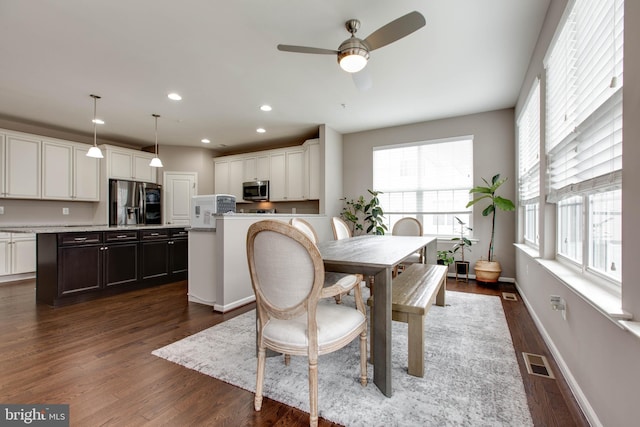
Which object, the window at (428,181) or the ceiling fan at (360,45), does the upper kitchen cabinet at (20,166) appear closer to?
the ceiling fan at (360,45)

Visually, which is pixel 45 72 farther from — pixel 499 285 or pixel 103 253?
pixel 499 285

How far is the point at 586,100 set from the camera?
69.6 inches

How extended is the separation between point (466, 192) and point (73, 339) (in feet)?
17.8

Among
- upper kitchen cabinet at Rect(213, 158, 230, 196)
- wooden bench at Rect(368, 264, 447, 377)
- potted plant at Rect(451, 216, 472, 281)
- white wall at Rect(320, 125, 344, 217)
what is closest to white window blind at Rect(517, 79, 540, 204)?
potted plant at Rect(451, 216, 472, 281)

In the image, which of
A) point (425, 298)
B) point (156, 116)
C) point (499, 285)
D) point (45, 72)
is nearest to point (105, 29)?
point (45, 72)

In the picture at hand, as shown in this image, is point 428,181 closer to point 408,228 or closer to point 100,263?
point 408,228

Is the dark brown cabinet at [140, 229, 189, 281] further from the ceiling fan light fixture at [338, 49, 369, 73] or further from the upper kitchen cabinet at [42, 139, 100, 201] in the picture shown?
the ceiling fan light fixture at [338, 49, 369, 73]

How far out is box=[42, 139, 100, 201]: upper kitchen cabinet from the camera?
511 cm

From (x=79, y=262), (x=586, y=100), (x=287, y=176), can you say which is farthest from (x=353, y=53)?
(x=79, y=262)

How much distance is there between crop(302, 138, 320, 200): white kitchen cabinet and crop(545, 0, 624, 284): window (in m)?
3.65

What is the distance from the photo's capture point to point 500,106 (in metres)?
4.44

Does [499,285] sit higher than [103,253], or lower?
lower

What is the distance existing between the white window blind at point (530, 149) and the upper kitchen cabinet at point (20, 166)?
7.39 metres

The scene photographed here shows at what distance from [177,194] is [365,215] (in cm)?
431
